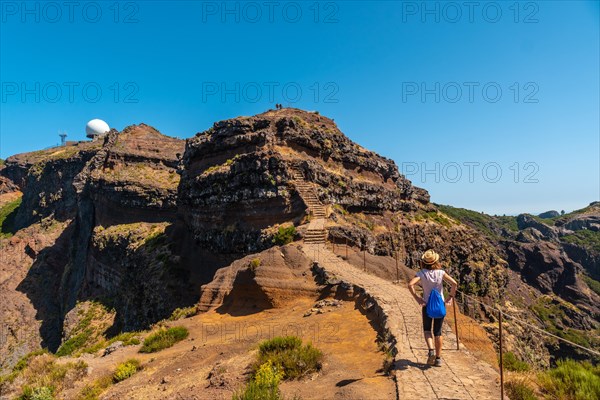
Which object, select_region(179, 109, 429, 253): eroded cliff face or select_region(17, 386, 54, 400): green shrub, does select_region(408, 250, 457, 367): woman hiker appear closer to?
select_region(17, 386, 54, 400): green shrub

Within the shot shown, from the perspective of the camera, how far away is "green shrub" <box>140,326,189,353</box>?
14.1m

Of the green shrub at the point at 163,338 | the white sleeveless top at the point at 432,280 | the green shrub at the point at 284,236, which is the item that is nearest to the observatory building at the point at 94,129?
the green shrub at the point at 284,236

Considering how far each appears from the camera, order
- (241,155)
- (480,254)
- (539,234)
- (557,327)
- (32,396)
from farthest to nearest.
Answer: (539,234), (557,327), (480,254), (241,155), (32,396)

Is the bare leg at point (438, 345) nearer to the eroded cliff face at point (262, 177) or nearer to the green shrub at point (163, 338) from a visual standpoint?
the green shrub at point (163, 338)

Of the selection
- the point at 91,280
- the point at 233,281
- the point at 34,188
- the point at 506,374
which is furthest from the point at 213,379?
the point at 34,188

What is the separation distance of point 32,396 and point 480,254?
62.2 m

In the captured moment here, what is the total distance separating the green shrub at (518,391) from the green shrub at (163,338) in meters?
12.3

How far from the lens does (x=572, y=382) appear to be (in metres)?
6.80

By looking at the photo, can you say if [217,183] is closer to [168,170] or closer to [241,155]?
[241,155]

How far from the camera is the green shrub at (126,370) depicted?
466 inches

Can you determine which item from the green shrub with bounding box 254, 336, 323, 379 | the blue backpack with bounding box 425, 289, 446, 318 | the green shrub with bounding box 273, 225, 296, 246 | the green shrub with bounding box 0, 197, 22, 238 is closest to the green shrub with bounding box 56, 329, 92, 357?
the green shrub with bounding box 273, 225, 296, 246

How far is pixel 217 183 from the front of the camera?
114ft

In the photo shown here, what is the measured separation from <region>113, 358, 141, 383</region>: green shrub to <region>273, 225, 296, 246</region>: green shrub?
46.6 ft

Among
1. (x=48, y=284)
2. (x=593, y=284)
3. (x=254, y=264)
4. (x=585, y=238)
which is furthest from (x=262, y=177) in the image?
(x=585, y=238)
